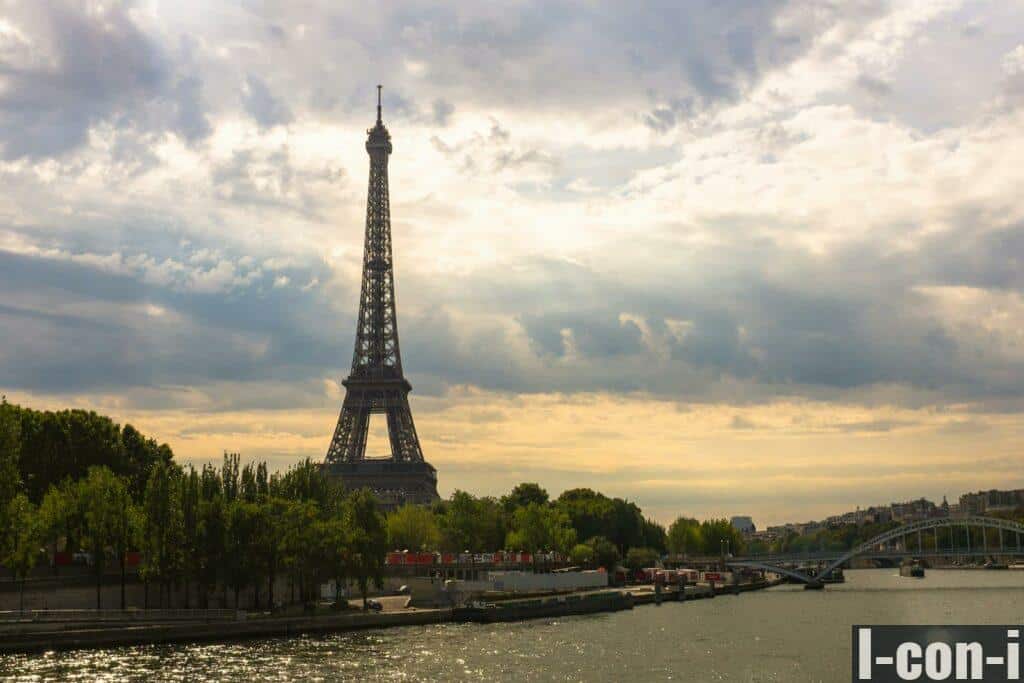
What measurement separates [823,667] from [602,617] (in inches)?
1501

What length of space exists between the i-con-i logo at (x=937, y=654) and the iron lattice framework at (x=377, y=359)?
88.0 meters

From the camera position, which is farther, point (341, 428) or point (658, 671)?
point (341, 428)

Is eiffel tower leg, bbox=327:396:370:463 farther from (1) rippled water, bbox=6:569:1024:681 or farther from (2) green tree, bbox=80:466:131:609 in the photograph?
(2) green tree, bbox=80:466:131:609

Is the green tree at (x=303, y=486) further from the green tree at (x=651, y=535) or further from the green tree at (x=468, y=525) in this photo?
the green tree at (x=651, y=535)

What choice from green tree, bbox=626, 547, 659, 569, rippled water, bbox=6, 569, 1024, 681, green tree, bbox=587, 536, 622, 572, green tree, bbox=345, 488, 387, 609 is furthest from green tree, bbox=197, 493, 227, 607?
green tree, bbox=626, 547, 659, 569

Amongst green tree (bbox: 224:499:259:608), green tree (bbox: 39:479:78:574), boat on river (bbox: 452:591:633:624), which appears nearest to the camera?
green tree (bbox: 39:479:78:574)

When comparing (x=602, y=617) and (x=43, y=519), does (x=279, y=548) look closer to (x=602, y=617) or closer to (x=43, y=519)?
(x=43, y=519)

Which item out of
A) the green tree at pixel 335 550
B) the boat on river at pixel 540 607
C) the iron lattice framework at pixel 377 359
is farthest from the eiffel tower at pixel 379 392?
the green tree at pixel 335 550

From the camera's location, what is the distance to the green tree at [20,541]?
70062mm

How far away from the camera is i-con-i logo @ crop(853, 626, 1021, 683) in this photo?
5719 cm

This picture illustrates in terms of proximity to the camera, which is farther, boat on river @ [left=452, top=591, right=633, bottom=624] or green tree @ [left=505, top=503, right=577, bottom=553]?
green tree @ [left=505, top=503, right=577, bottom=553]

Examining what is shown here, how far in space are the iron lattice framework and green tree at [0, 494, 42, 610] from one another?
85.1 metres

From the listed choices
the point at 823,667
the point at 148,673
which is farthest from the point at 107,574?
the point at 823,667

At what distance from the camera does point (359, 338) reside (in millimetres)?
164000
